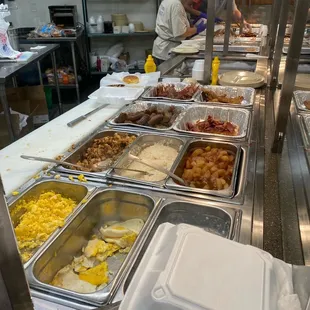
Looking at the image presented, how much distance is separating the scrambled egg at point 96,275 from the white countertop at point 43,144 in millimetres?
458

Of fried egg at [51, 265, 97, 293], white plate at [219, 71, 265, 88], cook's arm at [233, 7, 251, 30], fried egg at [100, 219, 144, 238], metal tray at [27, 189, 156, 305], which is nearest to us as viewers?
metal tray at [27, 189, 156, 305]

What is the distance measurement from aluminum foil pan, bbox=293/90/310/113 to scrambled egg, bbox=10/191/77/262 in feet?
4.38

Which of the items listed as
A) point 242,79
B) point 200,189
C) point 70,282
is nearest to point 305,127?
point 200,189

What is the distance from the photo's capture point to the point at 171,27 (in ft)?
13.9

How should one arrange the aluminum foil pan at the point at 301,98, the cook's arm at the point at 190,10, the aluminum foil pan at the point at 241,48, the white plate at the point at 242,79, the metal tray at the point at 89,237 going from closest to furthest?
1. the metal tray at the point at 89,237
2. the aluminum foil pan at the point at 301,98
3. the white plate at the point at 242,79
4. the aluminum foil pan at the point at 241,48
5. the cook's arm at the point at 190,10

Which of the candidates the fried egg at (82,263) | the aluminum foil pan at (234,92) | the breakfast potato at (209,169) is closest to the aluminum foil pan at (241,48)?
the aluminum foil pan at (234,92)

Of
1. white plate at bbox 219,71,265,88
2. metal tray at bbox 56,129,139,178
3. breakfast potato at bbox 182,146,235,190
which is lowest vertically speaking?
breakfast potato at bbox 182,146,235,190

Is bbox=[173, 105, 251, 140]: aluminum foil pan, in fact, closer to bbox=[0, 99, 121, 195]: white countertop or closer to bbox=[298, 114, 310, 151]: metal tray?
bbox=[298, 114, 310, 151]: metal tray

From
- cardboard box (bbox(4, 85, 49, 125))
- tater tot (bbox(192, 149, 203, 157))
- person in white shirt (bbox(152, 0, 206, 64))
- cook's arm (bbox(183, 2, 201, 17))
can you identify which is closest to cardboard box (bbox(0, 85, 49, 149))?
cardboard box (bbox(4, 85, 49, 125))

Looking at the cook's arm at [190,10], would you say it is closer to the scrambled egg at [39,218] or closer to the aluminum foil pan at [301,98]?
the aluminum foil pan at [301,98]

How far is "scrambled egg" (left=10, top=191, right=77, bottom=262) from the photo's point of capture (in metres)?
1.01

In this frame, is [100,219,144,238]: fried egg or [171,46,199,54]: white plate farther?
[171,46,199,54]: white plate

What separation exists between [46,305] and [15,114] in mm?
2973

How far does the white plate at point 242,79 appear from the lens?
232cm
